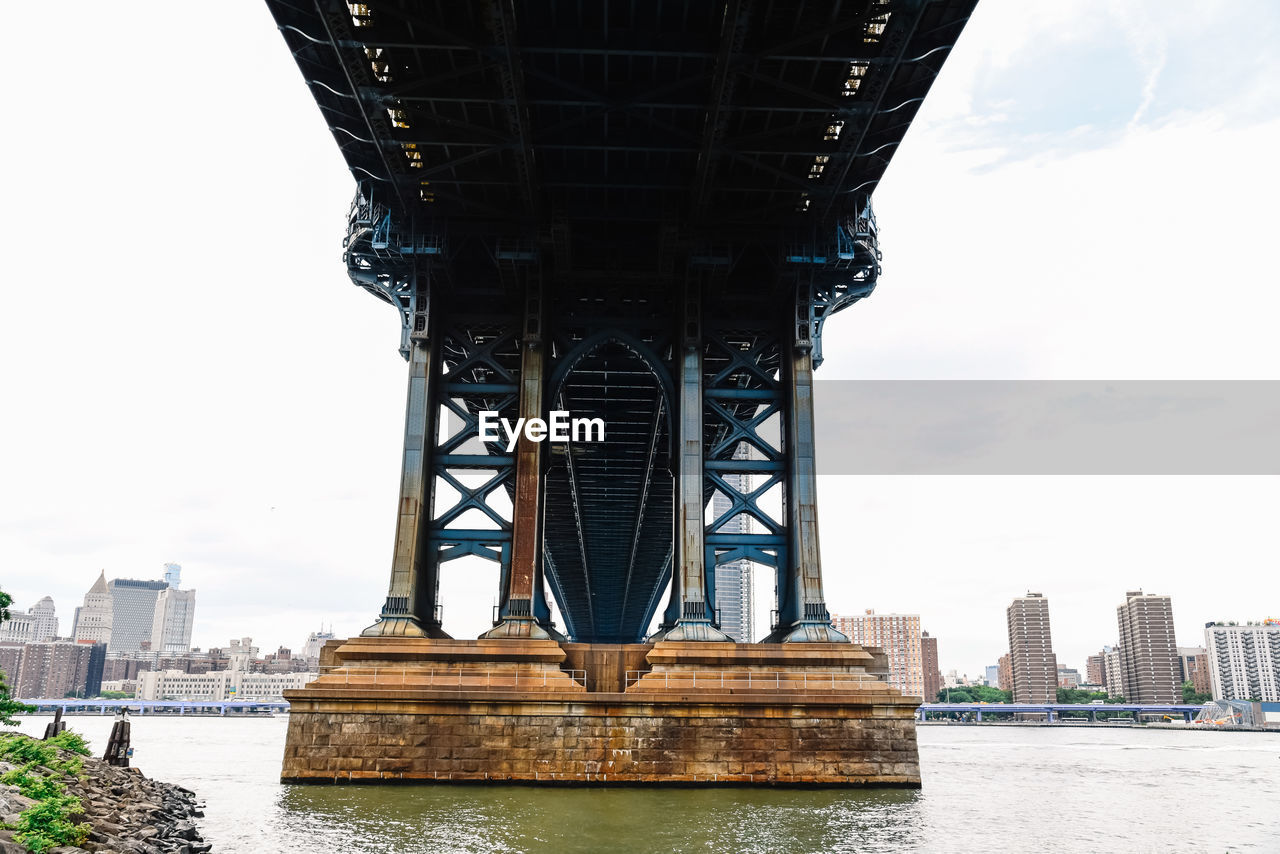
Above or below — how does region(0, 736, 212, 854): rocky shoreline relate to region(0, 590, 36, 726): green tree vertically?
below

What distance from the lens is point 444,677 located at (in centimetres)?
3111

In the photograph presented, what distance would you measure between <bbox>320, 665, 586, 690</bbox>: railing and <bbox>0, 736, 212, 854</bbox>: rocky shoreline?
5.36m

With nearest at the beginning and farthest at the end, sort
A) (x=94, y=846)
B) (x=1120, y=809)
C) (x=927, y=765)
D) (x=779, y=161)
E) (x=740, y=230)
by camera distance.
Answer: (x=94, y=846), (x=1120, y=809), (x=779, y=161), (x=740, y=230), (x=927, y=765)

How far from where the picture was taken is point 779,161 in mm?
36344

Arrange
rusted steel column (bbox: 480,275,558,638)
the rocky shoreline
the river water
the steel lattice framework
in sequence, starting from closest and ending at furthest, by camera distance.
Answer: the rocky shoreline, the river water, the steel lattice framework, rusted steel column (bbox: 480,275,558,638)

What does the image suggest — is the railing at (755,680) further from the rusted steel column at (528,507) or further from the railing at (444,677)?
the rusted steel column at (528,507)

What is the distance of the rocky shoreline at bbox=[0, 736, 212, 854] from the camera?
688 inches

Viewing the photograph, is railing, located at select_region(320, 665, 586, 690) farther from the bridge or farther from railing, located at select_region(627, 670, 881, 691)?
railing, located at select_region(627, 670, 881, 691)

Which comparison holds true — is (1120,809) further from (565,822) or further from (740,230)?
(740,230)

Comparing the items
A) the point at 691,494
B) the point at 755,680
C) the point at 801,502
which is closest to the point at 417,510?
the point at 691,494

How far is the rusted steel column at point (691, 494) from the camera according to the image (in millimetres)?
34594

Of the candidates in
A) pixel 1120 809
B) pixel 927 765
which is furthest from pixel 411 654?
pixel 927 765

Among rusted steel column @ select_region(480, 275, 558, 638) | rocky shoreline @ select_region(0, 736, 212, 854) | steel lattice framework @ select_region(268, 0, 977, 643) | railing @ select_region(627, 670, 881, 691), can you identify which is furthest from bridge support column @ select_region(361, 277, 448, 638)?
railing @ select_region(627, 670, 881, 691)

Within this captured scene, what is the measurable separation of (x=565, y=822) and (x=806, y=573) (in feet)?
50.1
